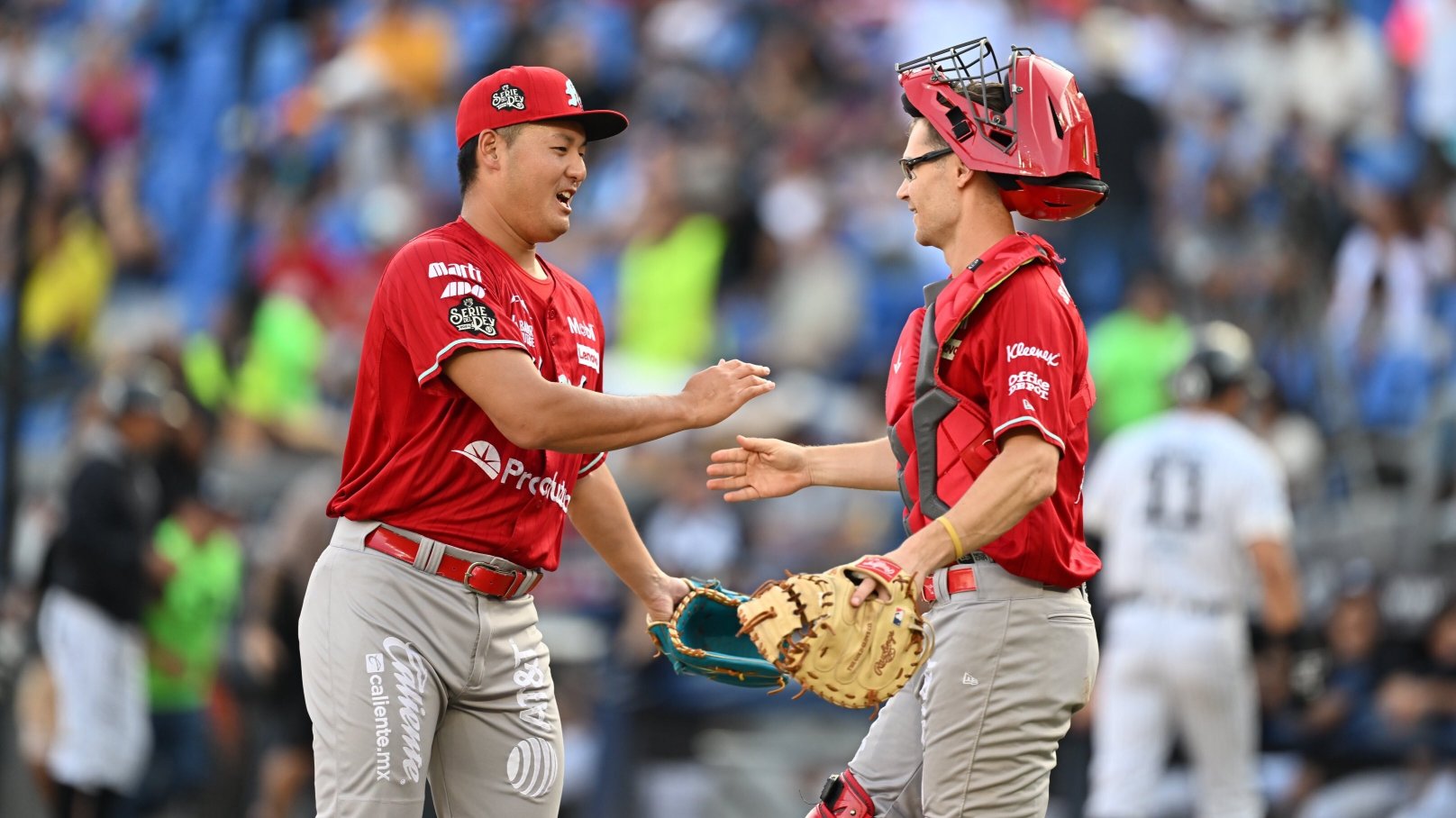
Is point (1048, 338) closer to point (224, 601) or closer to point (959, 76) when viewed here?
point (959, 76)

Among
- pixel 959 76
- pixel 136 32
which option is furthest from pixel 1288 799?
pixel 136 32

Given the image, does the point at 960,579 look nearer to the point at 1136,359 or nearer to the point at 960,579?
the point at 960,579

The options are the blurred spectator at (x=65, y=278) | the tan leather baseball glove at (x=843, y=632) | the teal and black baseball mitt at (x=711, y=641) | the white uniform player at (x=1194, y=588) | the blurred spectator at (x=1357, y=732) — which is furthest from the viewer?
the blurred spectator at (x=65, y=278)

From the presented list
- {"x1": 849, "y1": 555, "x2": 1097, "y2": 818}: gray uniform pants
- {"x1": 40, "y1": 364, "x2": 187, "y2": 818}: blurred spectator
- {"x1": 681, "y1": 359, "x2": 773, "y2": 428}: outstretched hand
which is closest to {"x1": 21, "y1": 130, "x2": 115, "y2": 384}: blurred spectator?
{"x1": 40, "y1": 364, "x2": 187, "y2": 818}: blurred spectator

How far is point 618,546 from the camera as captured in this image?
5348mm

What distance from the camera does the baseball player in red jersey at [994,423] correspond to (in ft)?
14.5

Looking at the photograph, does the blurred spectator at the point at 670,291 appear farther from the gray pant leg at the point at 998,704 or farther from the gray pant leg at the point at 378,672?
the gray pant leg at the point at 998,704

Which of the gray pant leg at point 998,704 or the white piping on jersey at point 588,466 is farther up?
the white piping on jersey at point 588,466

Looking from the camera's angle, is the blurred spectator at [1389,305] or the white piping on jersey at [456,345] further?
the blurred spectator at [1389,305]

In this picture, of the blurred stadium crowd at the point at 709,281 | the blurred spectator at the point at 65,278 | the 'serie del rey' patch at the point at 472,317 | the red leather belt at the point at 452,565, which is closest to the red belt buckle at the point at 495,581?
the red leather belt at the point at 452,565

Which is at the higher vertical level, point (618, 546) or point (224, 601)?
point (618, 546)

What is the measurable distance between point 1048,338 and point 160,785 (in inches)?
311

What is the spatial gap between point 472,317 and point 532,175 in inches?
20.0

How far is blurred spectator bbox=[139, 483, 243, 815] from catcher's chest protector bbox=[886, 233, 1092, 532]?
6.91 m
